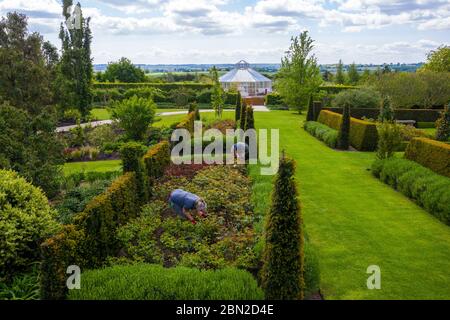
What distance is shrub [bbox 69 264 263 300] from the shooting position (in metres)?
6.29

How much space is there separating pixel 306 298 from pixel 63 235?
427 cm

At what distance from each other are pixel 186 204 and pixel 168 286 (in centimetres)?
382

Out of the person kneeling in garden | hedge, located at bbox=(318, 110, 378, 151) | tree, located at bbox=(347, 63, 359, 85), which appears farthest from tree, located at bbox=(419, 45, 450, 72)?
the person kneeling in garden

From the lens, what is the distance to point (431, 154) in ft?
46.9

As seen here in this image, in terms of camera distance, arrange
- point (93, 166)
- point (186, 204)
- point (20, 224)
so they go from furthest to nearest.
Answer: point (93, 166)
point (186, 204)
point (20, 224)

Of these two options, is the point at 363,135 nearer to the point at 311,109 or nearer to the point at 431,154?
the point at 431,154

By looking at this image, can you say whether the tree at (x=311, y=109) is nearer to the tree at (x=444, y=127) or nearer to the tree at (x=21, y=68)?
the tree at (x=444, y=127)

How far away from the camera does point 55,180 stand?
558 inches

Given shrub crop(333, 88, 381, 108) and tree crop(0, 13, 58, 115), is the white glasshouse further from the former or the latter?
tree crop(0, 13, 58, 115)

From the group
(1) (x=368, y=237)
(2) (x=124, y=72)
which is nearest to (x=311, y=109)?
(1) (x=368, y=237)

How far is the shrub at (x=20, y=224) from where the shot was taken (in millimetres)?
7434

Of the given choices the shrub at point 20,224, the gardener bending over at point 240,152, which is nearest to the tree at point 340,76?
the gardener bending over at point 240,152

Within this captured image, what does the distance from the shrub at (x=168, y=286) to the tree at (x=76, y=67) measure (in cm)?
2731
